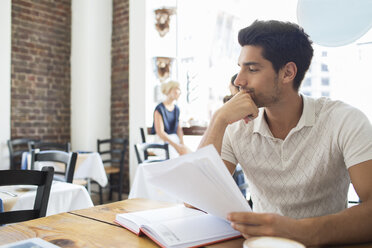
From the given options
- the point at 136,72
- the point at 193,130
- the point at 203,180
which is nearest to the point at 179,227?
the point at 203,180

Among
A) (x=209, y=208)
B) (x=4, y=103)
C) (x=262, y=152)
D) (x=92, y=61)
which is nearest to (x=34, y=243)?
(x=209, y=208)

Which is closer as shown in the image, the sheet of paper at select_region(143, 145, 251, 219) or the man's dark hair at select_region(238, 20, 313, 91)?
the sheet of paper at select_region(143, 145, 251, 219)

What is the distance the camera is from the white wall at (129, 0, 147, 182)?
4590 millimetres

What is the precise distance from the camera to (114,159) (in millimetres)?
4629

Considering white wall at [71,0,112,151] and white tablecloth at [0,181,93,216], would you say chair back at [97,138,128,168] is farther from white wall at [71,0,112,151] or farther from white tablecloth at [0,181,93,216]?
white tablecloth at [0,181,93,216]

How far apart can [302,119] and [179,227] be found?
59cm

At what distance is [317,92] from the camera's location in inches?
146

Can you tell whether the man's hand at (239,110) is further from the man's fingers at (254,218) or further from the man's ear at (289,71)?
the man's fingers at (254,218)

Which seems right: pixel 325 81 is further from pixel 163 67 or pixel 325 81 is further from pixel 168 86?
pixel 163 67

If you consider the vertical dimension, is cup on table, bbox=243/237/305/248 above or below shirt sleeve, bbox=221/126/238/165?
below

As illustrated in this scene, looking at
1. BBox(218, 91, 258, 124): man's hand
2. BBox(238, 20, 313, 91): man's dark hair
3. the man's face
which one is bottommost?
BBox(218, 91, 258, 124): man's hand

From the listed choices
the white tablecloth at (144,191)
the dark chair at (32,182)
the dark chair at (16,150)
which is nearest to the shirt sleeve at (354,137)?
the dark chair at (32,182)

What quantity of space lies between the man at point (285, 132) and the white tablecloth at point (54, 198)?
1062 millimetres

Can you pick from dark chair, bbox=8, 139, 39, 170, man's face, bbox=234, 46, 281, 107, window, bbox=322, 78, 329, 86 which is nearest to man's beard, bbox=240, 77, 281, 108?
man's face, bbox=234, 46, 281, 107
